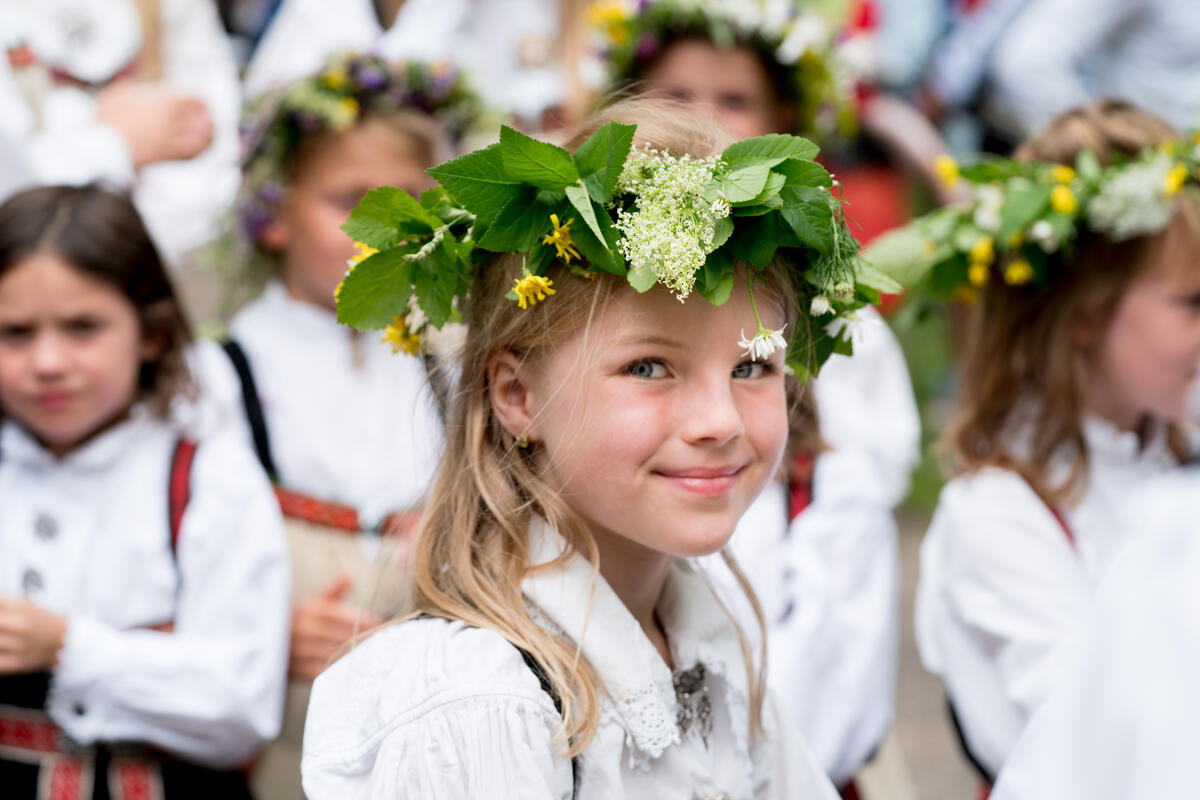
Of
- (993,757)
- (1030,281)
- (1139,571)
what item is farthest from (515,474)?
(1030,281)

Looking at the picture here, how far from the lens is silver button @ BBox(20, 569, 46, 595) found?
2.70 meters

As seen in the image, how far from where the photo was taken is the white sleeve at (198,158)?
4152mm

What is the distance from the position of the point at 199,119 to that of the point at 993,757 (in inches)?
109

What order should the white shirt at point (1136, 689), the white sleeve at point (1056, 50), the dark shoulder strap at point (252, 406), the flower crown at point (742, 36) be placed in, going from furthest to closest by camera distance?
the white sleeve at point (1056, 50)
the flower crown at point (742, 36)
the dark shoulder strap at point (252, 406)
the white shirt at point (1136, 689)

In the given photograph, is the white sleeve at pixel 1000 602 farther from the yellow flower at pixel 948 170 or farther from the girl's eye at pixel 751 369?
the girl's eye at pixel 751 369

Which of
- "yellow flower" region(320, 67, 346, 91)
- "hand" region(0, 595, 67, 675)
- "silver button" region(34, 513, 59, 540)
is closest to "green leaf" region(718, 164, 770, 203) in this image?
"hand" region(0, 595, 67, 675)

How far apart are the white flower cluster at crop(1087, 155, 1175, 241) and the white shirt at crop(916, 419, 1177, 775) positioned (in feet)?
1.60

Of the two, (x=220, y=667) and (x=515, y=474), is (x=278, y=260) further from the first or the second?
(x=515, y=474)

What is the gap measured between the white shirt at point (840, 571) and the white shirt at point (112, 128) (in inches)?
73.8

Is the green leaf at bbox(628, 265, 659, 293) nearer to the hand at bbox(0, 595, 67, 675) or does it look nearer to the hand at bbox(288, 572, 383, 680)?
the hand at bbox(288, 572, 383, 680)

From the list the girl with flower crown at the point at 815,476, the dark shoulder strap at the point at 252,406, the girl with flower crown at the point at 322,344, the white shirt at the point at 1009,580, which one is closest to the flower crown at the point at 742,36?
the girl with flower crown at the point at 815,476

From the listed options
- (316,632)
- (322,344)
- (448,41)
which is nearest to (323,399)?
(322,344)

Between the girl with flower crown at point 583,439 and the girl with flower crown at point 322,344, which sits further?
the girl with flower crown at point 322,344

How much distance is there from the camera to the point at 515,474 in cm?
185
